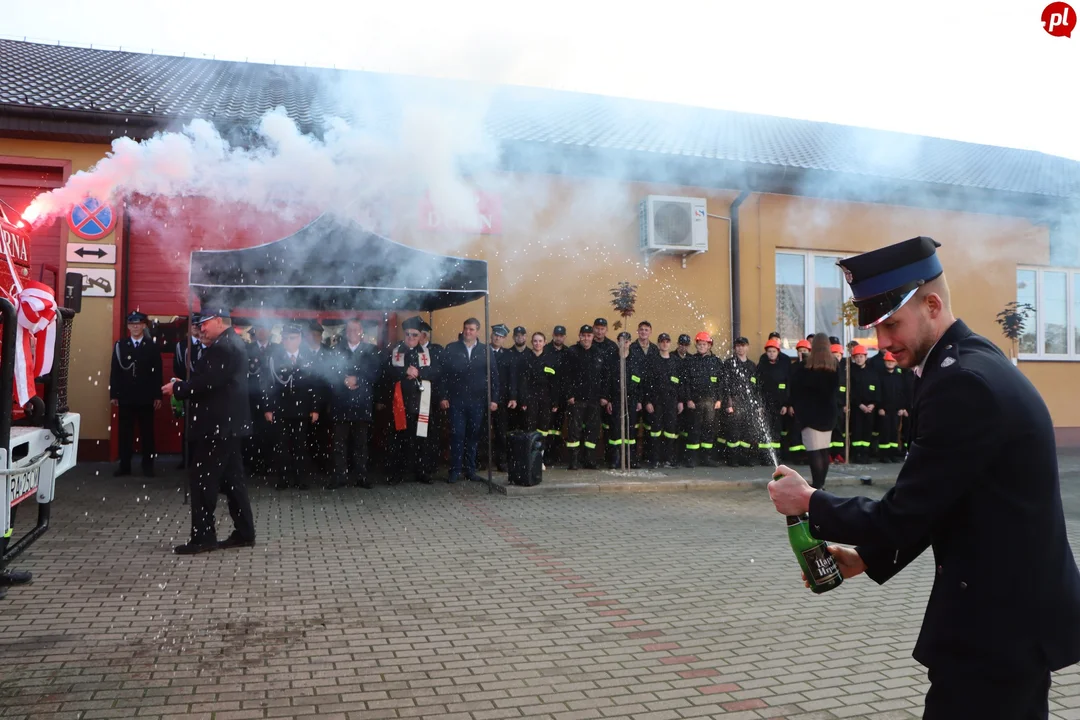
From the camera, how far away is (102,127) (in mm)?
10969

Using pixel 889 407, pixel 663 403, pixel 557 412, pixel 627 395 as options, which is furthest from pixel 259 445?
pixel 889 407

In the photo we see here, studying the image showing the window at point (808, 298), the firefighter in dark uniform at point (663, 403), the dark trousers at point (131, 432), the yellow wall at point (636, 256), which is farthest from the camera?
the window at point (808, 298)

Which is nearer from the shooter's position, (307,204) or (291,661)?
(291,661)

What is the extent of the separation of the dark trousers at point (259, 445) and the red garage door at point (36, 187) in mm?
3817

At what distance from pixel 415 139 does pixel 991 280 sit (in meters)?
12.7

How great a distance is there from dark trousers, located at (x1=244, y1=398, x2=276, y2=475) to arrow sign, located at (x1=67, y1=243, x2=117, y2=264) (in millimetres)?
3442

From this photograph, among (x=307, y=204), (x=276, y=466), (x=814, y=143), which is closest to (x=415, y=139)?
(x=307, y=204)

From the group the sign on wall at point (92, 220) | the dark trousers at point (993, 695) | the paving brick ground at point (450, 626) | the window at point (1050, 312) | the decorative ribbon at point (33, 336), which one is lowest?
the paving brick ground at point (450, 626)

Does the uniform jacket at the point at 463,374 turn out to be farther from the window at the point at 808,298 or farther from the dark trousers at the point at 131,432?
the window at the point at 808,298

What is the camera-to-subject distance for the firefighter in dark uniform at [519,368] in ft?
37.8

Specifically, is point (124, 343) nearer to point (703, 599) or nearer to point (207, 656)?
point (207, 656)

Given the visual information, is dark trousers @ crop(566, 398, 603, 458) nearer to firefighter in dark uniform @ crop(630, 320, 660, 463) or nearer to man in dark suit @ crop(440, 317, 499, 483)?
firefighter in dark uniform @ crop(630, 320, 660, 463)

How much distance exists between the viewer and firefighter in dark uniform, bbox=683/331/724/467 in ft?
40.4

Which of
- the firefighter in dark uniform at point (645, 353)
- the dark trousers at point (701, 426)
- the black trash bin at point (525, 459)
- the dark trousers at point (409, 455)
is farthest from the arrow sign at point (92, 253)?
the dark trousers at point (701, 426)
